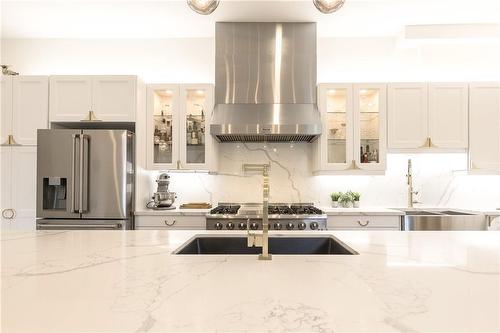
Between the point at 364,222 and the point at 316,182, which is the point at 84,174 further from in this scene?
the point at 364,222

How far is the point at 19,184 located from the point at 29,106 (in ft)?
2.68

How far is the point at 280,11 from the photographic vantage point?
356cm

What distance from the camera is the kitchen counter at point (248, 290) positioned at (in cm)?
77

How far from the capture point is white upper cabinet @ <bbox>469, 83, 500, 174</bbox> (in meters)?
3.58

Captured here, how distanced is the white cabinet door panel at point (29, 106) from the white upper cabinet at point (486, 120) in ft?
14.5

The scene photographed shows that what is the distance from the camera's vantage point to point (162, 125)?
373 cm

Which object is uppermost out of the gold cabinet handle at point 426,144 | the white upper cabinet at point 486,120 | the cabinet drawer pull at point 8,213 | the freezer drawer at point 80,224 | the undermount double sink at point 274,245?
the white upper cabinet at point 486,120

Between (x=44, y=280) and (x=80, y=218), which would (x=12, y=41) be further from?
(x=44, y=280)

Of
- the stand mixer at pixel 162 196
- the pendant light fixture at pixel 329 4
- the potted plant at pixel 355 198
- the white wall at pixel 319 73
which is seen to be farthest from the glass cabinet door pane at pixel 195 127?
the pendant light fixture at pixel 329 4

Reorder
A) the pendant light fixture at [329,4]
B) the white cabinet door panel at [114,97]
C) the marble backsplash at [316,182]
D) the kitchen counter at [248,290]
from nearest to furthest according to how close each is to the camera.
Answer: the kitchen counter at [248,290] → the pendant light fixture at [329,4] → the white cabinet door panel at [114,97] → the marble backsplash at [316,182]

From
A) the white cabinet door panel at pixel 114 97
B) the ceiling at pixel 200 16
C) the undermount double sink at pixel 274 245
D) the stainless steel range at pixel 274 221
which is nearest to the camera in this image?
the undermount double sink at pixel 274 245

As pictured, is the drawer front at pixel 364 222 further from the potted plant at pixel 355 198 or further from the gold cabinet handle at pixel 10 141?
the gold cabinet handle at pixel 10 141

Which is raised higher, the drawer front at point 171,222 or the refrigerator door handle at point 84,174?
the refrigerator door handle at point 84,174

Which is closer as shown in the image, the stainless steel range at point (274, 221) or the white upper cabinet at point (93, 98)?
the stainless steel range at point (274, 221)
